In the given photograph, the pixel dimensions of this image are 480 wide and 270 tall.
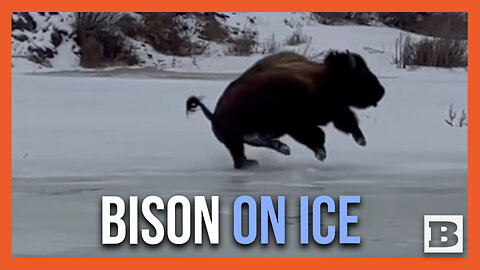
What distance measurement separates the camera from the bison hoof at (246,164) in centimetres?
585

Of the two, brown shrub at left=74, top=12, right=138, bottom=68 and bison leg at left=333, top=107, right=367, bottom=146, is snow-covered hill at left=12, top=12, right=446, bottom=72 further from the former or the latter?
bison leg at left=333, top=107, right=367, bottom=146

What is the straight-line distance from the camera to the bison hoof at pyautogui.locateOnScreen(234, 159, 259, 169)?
5.85m

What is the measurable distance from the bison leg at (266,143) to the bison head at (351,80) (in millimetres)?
402

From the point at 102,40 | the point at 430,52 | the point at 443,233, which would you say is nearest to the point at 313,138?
the point at 443,233

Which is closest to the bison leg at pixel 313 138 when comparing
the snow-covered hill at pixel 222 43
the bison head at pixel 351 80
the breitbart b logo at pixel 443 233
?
the bison head at pixel 351 80

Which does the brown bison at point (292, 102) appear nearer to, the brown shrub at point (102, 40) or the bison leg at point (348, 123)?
the bison leg at point (348, 123)

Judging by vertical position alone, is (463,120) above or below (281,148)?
above

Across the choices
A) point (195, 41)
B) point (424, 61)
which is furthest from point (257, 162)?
point (424, 61)

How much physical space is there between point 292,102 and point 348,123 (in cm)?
38

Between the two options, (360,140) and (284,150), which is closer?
(284,150)

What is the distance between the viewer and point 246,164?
5867mm

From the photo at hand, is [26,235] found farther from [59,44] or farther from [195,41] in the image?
[59,44]

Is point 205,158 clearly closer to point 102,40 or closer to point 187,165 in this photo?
point 187,165

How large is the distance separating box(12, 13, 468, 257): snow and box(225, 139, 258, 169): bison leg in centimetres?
5
